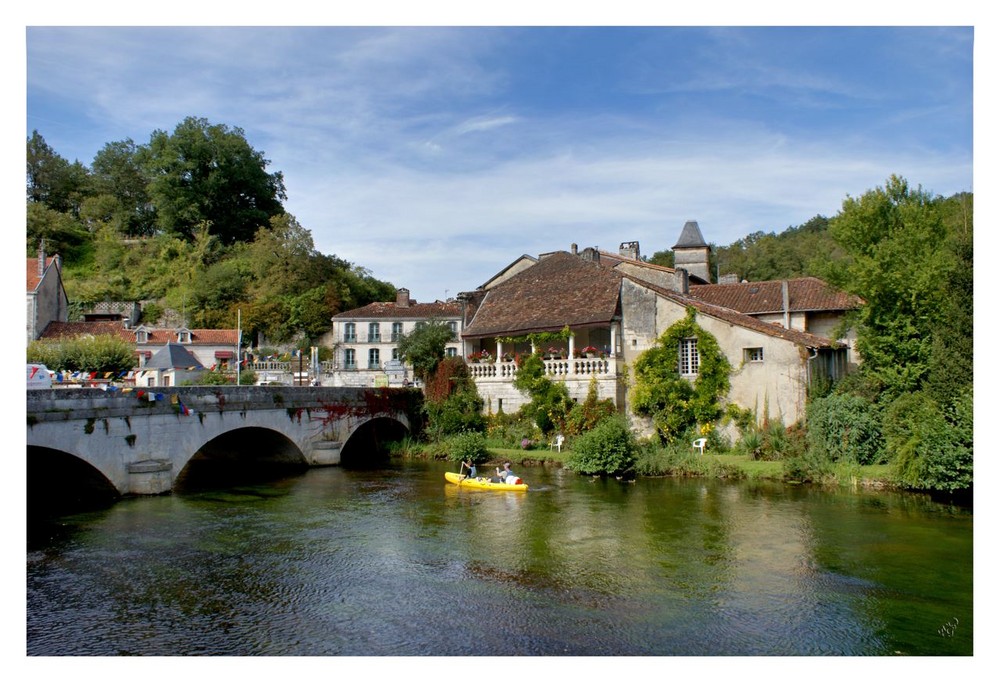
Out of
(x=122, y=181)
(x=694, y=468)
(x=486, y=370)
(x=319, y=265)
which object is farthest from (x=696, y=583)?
(x=122, y=181)

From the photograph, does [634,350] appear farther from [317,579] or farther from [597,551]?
[317,579]

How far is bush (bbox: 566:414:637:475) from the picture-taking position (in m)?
21.8

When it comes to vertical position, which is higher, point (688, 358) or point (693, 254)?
point (693, 254)

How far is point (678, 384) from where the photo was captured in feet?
81.9

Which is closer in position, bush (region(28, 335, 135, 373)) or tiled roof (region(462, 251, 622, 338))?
tiled roof (region(462, 251, 622, 338))

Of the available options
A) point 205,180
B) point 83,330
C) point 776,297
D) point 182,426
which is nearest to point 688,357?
point 776,297

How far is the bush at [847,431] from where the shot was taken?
19.8 meters

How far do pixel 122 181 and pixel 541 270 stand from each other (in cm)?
4476

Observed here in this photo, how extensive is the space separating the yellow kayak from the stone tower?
29.8 meters

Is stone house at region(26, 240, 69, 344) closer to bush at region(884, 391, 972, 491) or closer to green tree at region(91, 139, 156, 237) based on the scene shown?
green tree at region(91, 139, 156, 237)

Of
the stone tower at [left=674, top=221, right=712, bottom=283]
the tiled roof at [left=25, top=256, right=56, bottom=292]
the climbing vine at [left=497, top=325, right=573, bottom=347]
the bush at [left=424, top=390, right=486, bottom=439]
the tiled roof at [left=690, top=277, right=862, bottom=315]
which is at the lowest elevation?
the bush at [left=424, top=390, right=486, bottom=439]

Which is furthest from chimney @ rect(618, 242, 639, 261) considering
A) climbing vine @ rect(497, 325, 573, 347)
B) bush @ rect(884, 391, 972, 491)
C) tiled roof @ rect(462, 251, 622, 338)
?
bush @ rect(884, 391, 972, 491)

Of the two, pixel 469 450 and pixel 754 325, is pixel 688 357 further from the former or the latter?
pixel 469 450

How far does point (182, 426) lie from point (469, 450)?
29.9 ft
